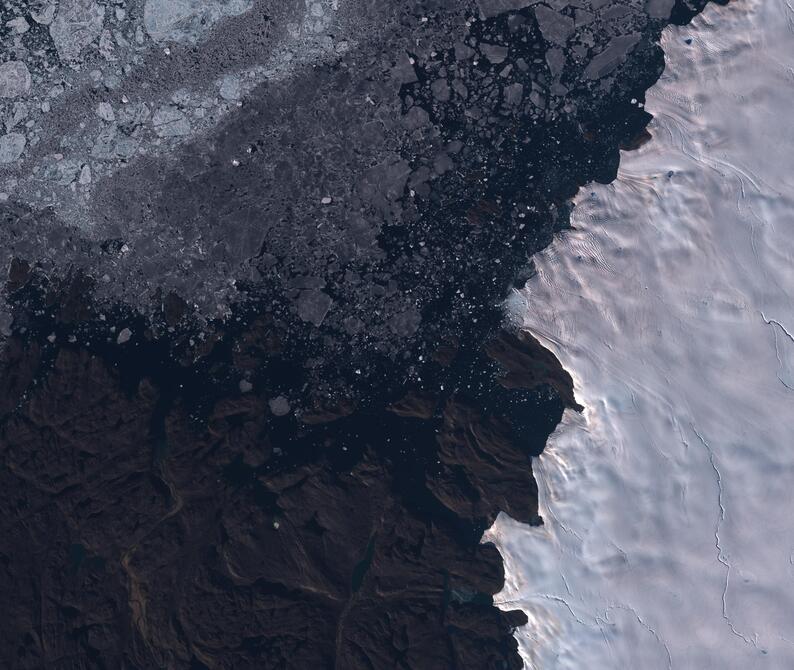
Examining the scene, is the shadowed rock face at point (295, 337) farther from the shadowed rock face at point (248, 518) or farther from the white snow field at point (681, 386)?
the white snow field at point (681, 386)

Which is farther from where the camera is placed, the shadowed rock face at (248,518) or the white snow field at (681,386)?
the shadowed rock face at (248,518)

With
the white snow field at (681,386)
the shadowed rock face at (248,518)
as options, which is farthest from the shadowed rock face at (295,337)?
the white snow field at (681,386)

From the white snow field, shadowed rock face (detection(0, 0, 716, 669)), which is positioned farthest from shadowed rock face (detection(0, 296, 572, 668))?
the white snow field

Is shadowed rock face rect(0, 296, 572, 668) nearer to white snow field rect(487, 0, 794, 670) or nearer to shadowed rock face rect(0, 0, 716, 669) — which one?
shadowed rock face rect(0, 0, 716, 669)

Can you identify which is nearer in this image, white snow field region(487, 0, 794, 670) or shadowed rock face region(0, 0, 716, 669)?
white snow field region(487, 0, 794, 670)

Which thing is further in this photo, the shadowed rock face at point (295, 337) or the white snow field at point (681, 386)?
the shadowed rock face at point (295, 337)
